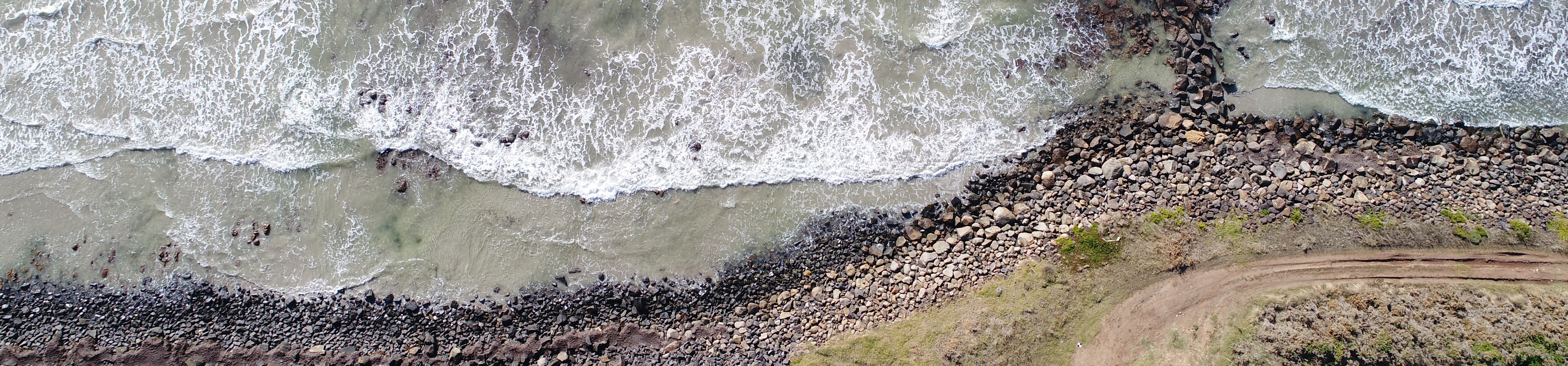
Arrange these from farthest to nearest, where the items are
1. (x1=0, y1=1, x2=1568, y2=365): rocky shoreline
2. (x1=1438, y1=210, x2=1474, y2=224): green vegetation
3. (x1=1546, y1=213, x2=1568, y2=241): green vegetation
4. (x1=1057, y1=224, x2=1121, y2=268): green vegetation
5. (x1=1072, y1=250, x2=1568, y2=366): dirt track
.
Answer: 1. (x1=0, y1=1, x2=1568, y2=365): rocky shoreline
2. (x1=1057, y1=224, x2=1121, y2=268): green vegetation
3. (x1=1438, y1=210, x2=1474, y2=224): green vegetation
4. (x1=1546, y1=213, x2=1568, y2=241): green vegetation
5. (x1=1072, y1=250, x2=1568, y2=366): dirt track

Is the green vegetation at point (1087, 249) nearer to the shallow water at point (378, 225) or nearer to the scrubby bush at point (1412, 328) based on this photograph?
the shallow water at point (378, 225)

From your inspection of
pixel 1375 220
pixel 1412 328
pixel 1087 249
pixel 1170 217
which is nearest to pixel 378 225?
pixel 1087 249

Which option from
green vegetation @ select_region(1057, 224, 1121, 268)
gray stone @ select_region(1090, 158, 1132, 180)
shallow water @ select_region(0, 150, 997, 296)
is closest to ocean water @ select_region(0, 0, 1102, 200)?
shallow water @ select_region(0, 150, 997, 296)

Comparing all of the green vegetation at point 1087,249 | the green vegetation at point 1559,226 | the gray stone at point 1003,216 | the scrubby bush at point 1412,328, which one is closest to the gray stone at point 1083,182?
the green vegetation at point 1087,249

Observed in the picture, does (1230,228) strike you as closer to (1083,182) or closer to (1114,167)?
(1114,167)

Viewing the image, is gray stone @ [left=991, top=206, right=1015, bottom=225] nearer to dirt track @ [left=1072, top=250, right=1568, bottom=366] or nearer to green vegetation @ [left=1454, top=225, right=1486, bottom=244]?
dirt track @ [left=1072, top=250, right=1568, bottom=366]

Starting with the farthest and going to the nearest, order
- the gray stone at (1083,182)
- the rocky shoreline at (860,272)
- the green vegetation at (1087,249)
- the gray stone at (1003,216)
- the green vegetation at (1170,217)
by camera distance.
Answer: the gray stone at (1083,182)
the gray stone at (1003,216)
the rocky shoreline at (860,272)
the green vegetation at (1170,217)
the green vegetation at (1087,249)
